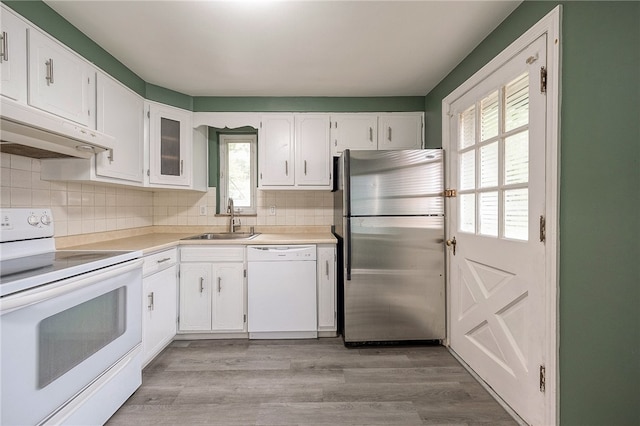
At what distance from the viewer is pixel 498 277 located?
1767 mm

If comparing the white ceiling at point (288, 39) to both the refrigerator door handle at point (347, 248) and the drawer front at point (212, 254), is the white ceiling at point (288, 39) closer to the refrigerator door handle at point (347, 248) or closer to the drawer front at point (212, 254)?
the refrigerator door handle at point (347, 248)

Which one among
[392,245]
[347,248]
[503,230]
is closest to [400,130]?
[392,245]

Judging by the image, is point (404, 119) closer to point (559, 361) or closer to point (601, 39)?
point (601, 39)

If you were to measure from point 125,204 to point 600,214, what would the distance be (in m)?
3.36

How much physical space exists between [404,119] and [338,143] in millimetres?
707

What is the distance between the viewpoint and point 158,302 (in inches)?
86.7

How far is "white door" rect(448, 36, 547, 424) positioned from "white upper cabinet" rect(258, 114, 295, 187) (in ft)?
4.86

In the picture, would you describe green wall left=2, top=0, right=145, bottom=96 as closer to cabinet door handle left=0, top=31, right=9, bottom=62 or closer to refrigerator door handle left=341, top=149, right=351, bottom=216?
cabinet door handle left=0, top=31, right=9, bottom=62

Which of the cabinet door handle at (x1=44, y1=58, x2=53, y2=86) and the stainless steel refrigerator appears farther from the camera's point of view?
the stainless steel refrigerator

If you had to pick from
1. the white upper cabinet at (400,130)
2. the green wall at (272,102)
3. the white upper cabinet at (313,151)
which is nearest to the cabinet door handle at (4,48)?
the green wall at (272,102)

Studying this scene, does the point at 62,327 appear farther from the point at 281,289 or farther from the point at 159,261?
the point at 281,289

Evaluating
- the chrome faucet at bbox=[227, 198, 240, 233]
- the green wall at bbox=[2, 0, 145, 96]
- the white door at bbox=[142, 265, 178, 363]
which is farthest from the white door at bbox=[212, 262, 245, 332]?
the green wall at bbox=[2, 0, 145, 96]

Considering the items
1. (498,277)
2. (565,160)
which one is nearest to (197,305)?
(498,277)

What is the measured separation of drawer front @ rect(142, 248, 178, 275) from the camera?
2.05 metres
